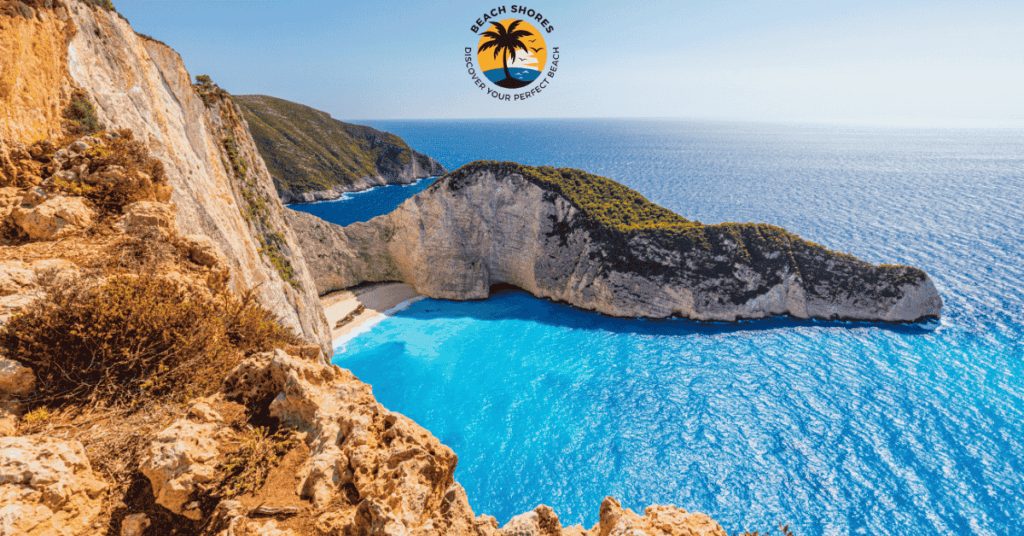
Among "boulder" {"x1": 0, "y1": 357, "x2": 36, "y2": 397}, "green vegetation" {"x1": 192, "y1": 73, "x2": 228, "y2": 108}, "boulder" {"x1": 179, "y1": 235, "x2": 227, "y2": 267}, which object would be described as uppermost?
"green vegetation" {"x1": 192, "y1": 73, "x2": 228, "y2": 108}

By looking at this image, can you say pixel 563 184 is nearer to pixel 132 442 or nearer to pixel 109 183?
pixel 109 183

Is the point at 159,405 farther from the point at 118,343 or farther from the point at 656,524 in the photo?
the point at 656,524

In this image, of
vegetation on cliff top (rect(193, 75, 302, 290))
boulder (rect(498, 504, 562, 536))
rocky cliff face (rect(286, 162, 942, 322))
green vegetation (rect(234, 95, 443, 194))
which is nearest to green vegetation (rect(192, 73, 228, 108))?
vegetation on cliff top (rect(193, 75, 302, 290))

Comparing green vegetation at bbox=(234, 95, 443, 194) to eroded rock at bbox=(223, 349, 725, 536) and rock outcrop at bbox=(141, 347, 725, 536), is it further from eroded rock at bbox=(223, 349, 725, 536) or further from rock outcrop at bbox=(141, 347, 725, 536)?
rock outcrop at bbox=(141, 347, 725, 536)

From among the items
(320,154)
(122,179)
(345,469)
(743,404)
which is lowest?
(743,404)

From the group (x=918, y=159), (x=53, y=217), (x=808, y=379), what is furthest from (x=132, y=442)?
(x=918, y=159)

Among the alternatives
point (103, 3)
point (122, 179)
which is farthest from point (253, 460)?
point (103, 3)

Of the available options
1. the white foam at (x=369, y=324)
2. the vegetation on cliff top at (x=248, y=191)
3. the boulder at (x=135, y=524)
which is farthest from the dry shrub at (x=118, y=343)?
the white foam at (x=369, y=324)
